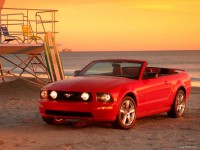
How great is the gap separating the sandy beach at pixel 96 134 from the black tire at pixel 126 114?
0.14m

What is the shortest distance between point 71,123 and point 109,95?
4.94 feet

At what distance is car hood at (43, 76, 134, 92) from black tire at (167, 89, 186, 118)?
1982 mm

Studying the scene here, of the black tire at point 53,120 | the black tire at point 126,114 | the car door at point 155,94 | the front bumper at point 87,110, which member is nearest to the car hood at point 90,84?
the front bumper at point 87,110

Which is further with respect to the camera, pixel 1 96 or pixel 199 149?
pixel 1 96

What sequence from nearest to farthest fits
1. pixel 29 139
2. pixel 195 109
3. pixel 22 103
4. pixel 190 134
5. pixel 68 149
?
pixel 68 149 < pixel 29 139 < pixel 190 134 < pixel 195 109 < pixel 22 103

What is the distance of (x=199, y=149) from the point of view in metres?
9.30

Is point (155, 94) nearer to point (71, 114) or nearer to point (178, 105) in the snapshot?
point (178, 105)

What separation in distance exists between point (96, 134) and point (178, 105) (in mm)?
3435

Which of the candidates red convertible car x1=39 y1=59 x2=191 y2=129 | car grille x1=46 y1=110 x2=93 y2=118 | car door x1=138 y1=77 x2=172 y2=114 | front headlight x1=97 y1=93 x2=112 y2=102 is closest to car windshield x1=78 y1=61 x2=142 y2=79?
red convertible car x1=39 y1=59 x2=191 y2=129

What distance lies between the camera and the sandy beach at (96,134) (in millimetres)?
9547

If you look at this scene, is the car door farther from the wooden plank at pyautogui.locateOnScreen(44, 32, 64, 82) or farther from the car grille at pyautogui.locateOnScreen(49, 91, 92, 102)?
the wooden plank at pyautogui.locateOnScreen(44, 32, 64, 82)

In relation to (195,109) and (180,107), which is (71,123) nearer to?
(180,107)

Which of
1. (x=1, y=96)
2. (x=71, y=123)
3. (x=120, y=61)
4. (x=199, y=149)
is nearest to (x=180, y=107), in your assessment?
(x=120, y=61)

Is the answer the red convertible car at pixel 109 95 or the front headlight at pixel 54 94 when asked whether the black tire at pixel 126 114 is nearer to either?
the red convertible car at pixel 109 95
